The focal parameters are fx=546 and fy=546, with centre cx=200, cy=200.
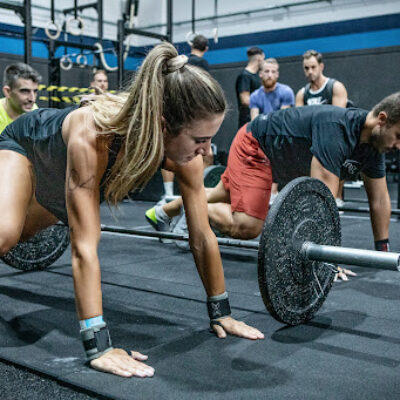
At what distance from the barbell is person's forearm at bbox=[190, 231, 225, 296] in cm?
15

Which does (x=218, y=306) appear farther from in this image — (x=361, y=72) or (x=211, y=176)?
(x=361, y=72)

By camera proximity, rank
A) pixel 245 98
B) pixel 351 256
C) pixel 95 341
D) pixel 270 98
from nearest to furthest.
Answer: pixel 95 341
pixel 351 256
pixel 270 98
pixel 245 98

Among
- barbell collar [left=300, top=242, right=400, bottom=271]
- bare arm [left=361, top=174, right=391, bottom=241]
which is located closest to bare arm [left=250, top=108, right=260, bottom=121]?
bare arm [left=361, top=174, right=391, bottom=241]

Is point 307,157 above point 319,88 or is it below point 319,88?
below

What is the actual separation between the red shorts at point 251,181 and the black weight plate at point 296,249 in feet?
2.70

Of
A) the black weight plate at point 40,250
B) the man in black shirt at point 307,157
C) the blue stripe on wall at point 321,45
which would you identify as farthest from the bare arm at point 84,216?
the blue stripe on wall at point 321,45

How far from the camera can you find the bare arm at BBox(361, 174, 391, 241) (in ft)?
8.61

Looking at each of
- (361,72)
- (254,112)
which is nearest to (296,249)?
(254,112)

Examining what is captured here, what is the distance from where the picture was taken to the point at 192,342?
1830mm

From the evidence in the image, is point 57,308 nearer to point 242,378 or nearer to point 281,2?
point 242,378

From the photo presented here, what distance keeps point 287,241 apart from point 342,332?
43 centimetres

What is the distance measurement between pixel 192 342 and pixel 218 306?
15 cm

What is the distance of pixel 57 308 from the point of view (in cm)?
229

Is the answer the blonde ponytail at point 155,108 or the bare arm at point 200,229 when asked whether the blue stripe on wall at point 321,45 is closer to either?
the bare arm at point 200,229
